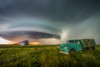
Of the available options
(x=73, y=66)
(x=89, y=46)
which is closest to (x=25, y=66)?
(x=73, y=66)

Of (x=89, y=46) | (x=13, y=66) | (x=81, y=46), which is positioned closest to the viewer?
(x=13, y=66)

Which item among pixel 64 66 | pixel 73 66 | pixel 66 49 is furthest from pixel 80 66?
pixel 66 49

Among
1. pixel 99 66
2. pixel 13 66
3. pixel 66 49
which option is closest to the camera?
pixel 99 66

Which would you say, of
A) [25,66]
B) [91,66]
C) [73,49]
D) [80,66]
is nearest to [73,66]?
[80,66]

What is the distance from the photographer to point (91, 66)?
256 centimetres

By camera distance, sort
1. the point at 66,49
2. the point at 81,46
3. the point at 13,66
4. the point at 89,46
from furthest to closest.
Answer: the point at 89,46 → the point at 81,46 → the point at 66,49 → the point at 13,66

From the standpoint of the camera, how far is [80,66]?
8.54 feet

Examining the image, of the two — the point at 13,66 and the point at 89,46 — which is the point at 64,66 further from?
the point at 89,46

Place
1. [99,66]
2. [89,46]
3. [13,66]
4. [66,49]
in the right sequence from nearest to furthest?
1. [99,66]
2. [13,66]
3. [66,49]
4. [89,46]

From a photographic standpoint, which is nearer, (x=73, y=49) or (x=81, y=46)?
(x=73, y=49)

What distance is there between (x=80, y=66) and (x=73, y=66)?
382 mm

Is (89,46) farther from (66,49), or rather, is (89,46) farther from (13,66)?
(13,66)

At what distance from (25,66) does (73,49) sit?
21.5 feet

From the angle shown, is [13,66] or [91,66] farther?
[13,66]
